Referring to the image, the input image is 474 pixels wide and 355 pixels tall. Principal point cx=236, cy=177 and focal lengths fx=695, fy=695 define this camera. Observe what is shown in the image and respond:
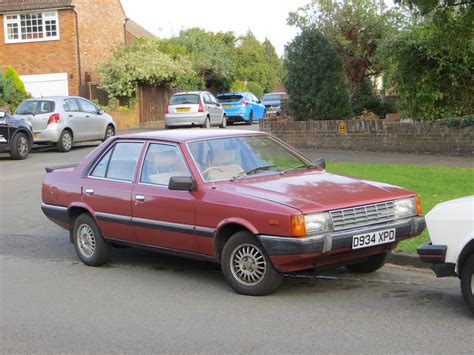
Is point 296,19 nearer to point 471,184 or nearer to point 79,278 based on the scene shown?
point 471,184

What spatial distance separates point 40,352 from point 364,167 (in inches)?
377

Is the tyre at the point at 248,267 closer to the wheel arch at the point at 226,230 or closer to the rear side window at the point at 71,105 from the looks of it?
the wheel arch at the point at 226,230

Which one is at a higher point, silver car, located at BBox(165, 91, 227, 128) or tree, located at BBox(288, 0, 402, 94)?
tree, located at BBox(288, 0, 402, 94)

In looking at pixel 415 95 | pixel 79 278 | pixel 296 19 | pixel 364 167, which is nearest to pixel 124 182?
pixel 79 278

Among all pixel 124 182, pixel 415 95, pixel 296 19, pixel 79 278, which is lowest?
pixel 79 278

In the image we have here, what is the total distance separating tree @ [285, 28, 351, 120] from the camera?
1762cm

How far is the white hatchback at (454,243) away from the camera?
5.44m

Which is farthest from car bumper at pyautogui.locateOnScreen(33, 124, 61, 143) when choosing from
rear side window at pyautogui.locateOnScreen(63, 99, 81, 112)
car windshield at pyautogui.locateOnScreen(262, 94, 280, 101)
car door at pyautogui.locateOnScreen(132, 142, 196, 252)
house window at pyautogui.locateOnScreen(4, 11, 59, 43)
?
car windshield at pyautogui.locateOnScreen(262, 94, 280, 101)

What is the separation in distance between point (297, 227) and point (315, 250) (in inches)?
9.9

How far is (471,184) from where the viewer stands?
11.2 metres

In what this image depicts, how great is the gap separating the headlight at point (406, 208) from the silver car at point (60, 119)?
49.6 ft

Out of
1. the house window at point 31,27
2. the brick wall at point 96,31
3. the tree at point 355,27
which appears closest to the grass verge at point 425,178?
the tree at point 355,27

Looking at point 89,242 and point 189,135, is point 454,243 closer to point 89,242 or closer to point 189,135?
point 189,135

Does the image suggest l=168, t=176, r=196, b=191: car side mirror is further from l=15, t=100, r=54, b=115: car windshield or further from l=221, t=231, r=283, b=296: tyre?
l=15, t=100, r=54, b=115: car windshield
